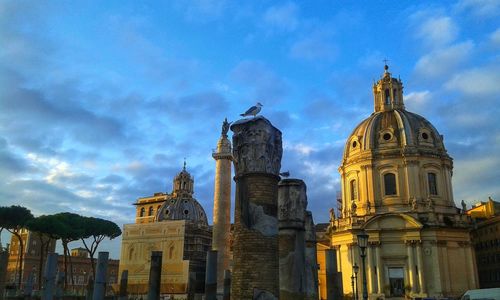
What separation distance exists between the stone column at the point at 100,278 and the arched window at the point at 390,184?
31.8 m

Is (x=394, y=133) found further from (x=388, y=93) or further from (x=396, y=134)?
(x=388, y=93)

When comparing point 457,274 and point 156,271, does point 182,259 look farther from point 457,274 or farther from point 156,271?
point 156,271

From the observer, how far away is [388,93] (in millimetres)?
50344

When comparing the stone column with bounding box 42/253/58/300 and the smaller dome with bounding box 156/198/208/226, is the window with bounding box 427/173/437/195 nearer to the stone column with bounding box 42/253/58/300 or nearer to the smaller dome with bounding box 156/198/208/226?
the stone column with bounding box 42/253/58/300

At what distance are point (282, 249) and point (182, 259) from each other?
52920mm

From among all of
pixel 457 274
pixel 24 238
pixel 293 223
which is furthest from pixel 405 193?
pixel 24 238

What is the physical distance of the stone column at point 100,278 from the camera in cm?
1733

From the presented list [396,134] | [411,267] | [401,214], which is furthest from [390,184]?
[411,267]

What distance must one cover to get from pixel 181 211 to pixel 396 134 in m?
40.1

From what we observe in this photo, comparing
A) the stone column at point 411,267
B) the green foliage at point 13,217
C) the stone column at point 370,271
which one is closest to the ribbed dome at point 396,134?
the stone column at point 411,267

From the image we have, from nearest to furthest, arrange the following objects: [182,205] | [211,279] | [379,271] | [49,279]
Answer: [49,279] < [211,279] < [379,271] < [182,205]

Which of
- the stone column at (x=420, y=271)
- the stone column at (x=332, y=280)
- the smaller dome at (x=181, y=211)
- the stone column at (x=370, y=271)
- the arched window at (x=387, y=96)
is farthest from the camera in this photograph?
the smaller dome at (x=181, y=211)

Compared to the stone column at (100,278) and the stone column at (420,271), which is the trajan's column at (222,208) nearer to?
the stone column at (420,271)

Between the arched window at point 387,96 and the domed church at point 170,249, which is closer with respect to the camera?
the arched window at point 387,96
